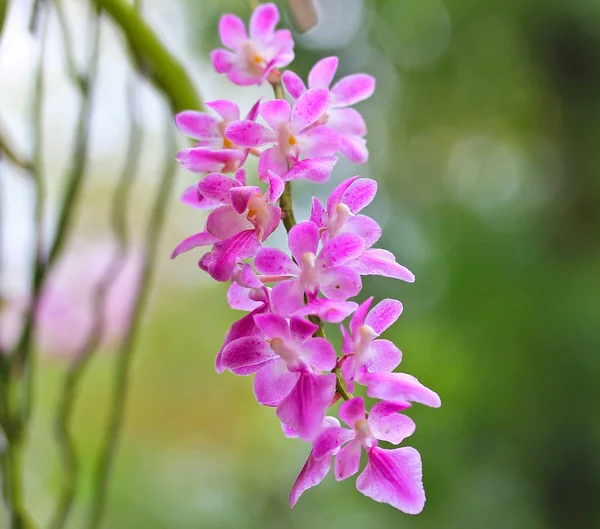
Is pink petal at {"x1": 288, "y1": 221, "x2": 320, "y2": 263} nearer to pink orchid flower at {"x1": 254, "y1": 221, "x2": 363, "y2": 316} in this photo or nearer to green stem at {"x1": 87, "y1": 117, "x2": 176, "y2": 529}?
pink orchid flower at {"x1": 254, "y1": 221, "x2": 363, "y2": 316}

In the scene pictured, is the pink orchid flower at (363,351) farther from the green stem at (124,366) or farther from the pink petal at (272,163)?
the green stem at (124,366)

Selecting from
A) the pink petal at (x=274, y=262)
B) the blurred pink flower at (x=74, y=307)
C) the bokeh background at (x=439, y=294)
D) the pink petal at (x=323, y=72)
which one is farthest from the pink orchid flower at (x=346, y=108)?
the bokeh background at (x=439, y=294)

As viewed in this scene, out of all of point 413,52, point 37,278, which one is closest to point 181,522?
point 37,278

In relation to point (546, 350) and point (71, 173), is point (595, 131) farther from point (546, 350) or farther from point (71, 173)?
point (71, 173)

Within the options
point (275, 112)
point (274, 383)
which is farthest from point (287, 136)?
point (274, 383)

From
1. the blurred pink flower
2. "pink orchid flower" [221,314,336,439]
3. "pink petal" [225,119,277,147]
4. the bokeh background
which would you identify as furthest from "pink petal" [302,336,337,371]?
the bokeh background

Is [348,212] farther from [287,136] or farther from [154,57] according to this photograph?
[154,57]
